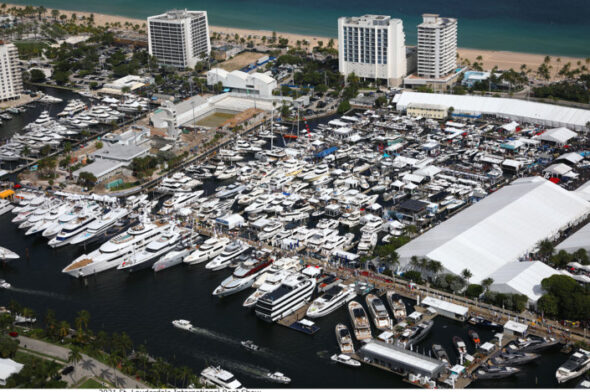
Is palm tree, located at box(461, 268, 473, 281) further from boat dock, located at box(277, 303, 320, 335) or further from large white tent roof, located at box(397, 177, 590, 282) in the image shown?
boat dock, located at box(277, 303, 320, 335)

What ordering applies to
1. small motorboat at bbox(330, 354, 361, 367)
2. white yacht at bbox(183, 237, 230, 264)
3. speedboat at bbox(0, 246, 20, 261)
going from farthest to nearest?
speedboat at bbox(0, 246, 20, 261), white yacht at bbox(183, 237, 230, 264), small motorboat at bbox(330, 354, 361, 367)

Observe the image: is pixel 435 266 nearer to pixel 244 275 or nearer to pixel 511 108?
pixel 244 275

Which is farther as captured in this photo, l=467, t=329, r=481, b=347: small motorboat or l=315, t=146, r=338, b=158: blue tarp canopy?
l=315, t=146, r=338, b=158: blue tarp canopy

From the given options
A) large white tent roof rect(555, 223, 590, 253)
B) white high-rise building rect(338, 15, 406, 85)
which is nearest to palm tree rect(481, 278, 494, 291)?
large white tent roof rect(555, 223, 590, 253)

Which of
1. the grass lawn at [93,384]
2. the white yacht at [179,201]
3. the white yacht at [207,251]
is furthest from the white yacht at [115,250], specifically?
the grass lawn at [93,384]

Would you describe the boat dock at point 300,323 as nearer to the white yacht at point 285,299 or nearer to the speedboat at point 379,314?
the white yacht at point 285,299

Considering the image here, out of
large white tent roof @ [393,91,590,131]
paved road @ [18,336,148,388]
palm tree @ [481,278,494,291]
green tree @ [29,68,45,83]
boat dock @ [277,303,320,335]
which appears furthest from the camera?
green tree @ [29,68,45,83]
